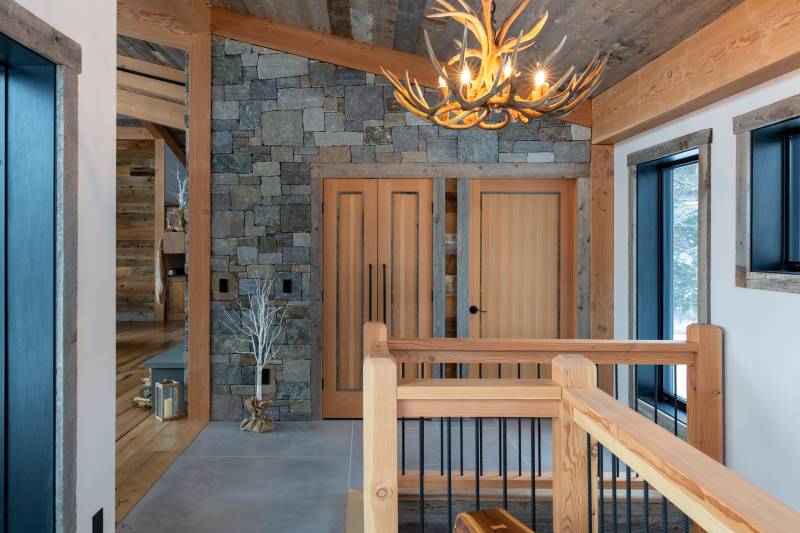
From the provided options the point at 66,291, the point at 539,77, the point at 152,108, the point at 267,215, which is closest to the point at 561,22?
the point at 539,77

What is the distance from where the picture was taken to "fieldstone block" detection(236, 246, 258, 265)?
4.88m

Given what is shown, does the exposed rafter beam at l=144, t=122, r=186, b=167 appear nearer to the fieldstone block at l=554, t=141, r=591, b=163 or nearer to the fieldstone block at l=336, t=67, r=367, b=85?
the fieldstone block at l=336, t=67, r=367, b=85

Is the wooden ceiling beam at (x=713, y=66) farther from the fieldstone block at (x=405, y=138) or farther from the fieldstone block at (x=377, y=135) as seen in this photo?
the fieldstone block at (x=377, y=135)

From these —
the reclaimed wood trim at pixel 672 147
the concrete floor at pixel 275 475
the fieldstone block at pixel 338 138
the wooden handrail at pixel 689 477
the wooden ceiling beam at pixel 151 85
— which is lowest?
the concrete floor at pixel 275 475

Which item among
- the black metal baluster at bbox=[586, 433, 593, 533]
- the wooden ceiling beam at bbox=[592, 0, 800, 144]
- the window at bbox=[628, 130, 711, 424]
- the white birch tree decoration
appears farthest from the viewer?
the white birch tree decoration

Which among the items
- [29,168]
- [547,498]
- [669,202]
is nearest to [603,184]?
[669,202]

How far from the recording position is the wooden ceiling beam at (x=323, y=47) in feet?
15.8

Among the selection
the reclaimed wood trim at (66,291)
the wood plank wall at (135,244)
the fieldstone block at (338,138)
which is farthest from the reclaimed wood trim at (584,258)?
the wood plank wall at (135,244)

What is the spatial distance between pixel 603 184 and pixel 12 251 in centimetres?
414

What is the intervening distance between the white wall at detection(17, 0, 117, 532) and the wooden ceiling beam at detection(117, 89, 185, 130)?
521cm

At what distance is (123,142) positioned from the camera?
10.6 meters

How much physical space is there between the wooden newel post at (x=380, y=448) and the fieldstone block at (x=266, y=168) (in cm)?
370

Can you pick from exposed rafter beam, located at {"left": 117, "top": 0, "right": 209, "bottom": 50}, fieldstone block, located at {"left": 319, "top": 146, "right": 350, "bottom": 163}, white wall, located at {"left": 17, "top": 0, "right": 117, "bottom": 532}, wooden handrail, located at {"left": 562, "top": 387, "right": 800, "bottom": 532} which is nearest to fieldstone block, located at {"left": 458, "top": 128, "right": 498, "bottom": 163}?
fieldstone block, located at {"left": 319, "top": 146, "right": 350, "bottom": 163}

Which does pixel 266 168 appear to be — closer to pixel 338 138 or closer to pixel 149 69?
pixel 338 138
